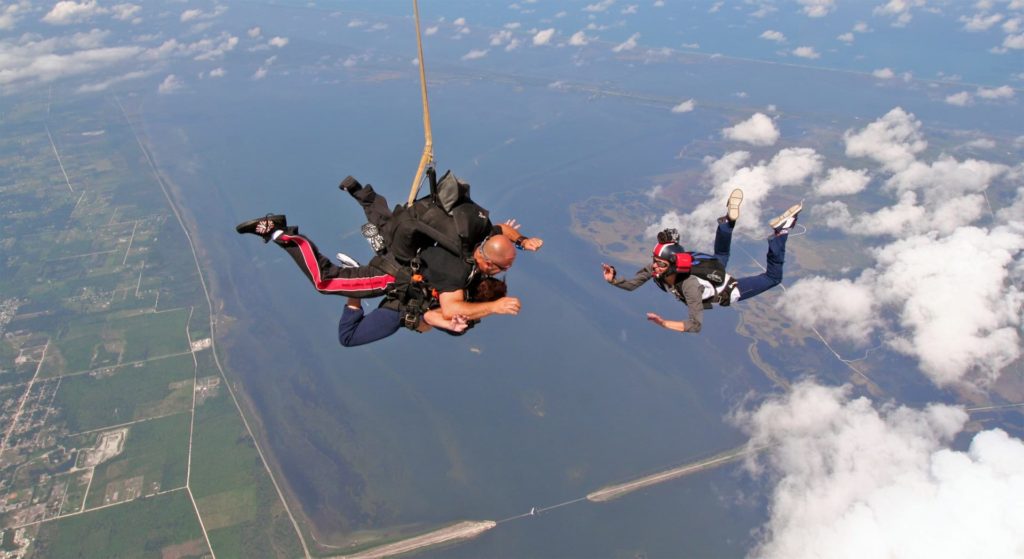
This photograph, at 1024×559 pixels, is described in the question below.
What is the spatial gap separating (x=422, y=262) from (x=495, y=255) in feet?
3.31

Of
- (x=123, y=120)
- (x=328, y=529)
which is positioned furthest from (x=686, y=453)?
(x=123, y=120)

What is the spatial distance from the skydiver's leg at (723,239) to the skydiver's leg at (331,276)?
4350 millimetres

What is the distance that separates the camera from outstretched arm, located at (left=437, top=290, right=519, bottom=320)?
445 cm

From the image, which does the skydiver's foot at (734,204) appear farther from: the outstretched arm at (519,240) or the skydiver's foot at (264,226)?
the skydiver's foot at (264,226)

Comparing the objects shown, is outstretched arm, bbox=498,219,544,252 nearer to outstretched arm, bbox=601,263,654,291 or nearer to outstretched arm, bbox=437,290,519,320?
outstretched arm, bbox=437,290,519,320

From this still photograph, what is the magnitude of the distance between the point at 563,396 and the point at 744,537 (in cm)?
2498

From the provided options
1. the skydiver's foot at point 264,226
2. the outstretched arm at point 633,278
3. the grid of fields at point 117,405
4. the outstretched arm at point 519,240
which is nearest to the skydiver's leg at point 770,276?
the outstretched arm at point 633,278

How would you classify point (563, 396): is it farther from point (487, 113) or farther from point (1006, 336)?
point (487, 113)

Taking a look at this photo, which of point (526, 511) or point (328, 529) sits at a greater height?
point (328, 529)

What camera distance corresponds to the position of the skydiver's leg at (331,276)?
216 inches

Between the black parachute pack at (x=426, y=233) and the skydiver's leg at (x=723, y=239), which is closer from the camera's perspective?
the black parachute pack at (x=426, y=233)

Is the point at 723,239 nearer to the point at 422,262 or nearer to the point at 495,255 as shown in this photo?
the point at 495,255

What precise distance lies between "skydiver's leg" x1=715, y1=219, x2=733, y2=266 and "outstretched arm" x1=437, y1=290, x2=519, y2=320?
357 centimetres

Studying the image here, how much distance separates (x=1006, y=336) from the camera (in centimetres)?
8475
